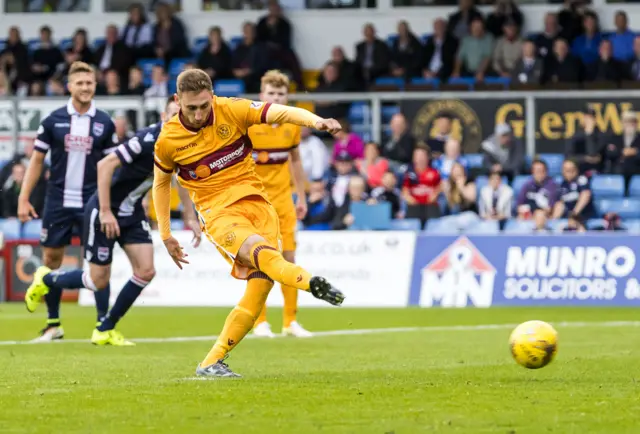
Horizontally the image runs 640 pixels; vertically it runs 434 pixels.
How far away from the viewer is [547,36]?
25.6 metres

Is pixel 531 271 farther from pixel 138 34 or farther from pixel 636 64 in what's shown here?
pixel 138 34

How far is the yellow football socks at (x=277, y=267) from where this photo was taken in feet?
28.7

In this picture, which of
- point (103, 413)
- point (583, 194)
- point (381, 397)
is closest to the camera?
point (103, 413)

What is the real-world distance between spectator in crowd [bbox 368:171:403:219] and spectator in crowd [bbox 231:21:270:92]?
199 inches

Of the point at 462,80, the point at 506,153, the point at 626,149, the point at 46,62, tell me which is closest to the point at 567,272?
the point at 626,149

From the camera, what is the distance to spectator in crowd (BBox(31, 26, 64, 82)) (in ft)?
92.6

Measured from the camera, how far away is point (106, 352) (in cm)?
1203

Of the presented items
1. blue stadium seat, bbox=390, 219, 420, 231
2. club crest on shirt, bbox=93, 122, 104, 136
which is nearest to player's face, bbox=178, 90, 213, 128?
club crest on shirt, bbox=93, 122, 104, 136

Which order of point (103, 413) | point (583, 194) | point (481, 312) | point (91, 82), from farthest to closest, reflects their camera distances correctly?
point (583, 194) < point (481, 312) < point (91, 82) < point (103, 413)

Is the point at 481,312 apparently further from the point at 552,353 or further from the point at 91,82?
the point at 552,353

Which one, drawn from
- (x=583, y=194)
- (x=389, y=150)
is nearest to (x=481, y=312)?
(x=583, y=194)

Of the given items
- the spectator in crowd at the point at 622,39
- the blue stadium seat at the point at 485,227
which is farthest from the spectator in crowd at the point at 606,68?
the blue stadium seat at the point at 485,227

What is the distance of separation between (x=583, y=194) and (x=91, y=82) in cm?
1001

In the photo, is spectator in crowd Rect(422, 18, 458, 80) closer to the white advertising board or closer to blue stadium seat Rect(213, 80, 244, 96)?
blue stadium seat Rect(213, 80, 244, 96)
